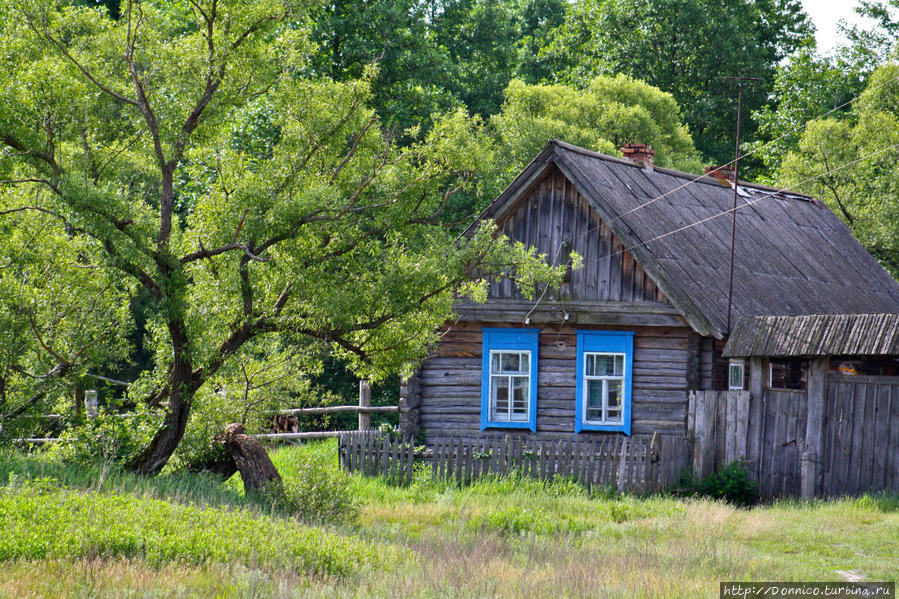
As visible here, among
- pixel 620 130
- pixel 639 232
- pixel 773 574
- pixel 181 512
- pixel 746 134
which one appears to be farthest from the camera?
pixel 746 134

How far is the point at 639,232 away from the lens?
18.2 m

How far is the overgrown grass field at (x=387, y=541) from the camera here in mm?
8242

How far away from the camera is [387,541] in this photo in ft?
36.9

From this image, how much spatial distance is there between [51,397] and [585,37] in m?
33.8

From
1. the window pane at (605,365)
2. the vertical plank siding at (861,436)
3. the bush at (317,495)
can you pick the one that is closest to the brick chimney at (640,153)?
the window pane at (605,365)

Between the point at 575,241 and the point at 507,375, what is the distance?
2.88 metres

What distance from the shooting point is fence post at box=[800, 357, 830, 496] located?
578 inches

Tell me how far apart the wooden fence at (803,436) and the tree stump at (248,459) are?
6.83 meters

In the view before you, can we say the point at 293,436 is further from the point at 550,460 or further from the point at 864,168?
the point at 864,168

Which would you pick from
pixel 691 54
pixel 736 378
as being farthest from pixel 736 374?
pixel 691 54

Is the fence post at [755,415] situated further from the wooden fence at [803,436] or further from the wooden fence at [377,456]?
the wooden fence at [377,456]

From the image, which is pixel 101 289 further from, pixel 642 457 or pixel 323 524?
pixel 642 457

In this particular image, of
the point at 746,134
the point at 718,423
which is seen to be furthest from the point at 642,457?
the point at 746,134

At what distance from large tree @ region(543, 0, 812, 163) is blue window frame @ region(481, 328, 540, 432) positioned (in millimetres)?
22580
